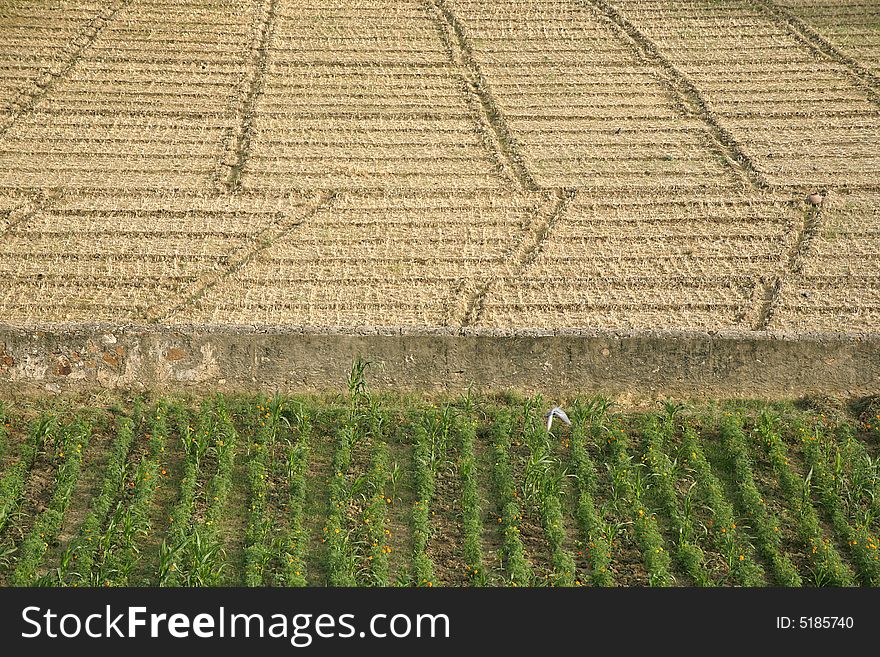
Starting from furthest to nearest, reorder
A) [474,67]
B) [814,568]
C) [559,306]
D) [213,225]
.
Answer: [474,67] → [213,225] → [559,306] → [814,568]

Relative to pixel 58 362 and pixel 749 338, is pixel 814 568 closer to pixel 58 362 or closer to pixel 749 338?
pixel 749 338

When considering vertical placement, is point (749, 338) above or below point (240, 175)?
above

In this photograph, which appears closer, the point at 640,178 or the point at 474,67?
the point at 640,178

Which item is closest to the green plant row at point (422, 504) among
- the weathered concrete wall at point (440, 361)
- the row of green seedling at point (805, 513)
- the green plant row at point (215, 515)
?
the weathered concrete wall at point (440, 361)

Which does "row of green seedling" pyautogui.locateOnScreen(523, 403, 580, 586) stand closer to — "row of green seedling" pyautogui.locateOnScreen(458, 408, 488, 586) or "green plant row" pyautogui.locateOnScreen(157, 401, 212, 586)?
"row of green seedling" pyautogui.locateOnScreen(458, 408, 488, 586)

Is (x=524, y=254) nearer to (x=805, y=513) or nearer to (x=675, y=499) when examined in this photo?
(x=675, y=499)

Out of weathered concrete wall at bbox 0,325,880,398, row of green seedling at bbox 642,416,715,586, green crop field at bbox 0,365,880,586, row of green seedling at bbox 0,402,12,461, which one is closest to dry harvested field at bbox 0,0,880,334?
weathered concrete wall at bbox 0,325,880,398

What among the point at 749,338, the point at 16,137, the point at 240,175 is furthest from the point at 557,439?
the point at 16,137

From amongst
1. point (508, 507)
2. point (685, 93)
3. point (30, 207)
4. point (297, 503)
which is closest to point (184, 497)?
point (297, 503)
